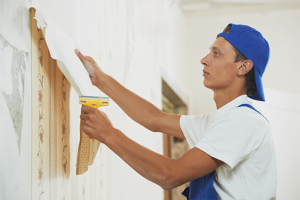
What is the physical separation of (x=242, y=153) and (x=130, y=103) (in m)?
0.57

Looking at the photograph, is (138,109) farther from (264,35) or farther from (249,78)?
(264,35)

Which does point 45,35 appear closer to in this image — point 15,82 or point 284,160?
point 15,82

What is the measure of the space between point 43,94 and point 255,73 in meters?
0.77

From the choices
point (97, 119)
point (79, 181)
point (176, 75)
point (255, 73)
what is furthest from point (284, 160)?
point (97, 119)

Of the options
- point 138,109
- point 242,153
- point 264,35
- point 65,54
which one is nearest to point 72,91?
point 65,54

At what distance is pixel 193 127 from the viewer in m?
1.69

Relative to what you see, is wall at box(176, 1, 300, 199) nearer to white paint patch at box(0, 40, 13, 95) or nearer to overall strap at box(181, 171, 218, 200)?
overall strap at box(181, 171, 218, 200)

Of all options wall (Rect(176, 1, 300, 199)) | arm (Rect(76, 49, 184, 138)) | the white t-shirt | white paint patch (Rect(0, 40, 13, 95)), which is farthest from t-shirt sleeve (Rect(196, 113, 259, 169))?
wall (Rect(176, 1, 300, 199))

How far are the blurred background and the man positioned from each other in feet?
0.62

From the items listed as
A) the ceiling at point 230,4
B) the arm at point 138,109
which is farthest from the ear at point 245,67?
the ceiling at point 230,4

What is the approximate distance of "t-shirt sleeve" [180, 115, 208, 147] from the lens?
65.2 inches

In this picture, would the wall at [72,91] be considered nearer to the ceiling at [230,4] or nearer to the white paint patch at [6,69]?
the white paint patch at [6,69]

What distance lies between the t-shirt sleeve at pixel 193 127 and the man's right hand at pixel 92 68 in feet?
1.29

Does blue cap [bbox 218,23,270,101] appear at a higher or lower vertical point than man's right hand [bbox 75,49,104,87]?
higher
